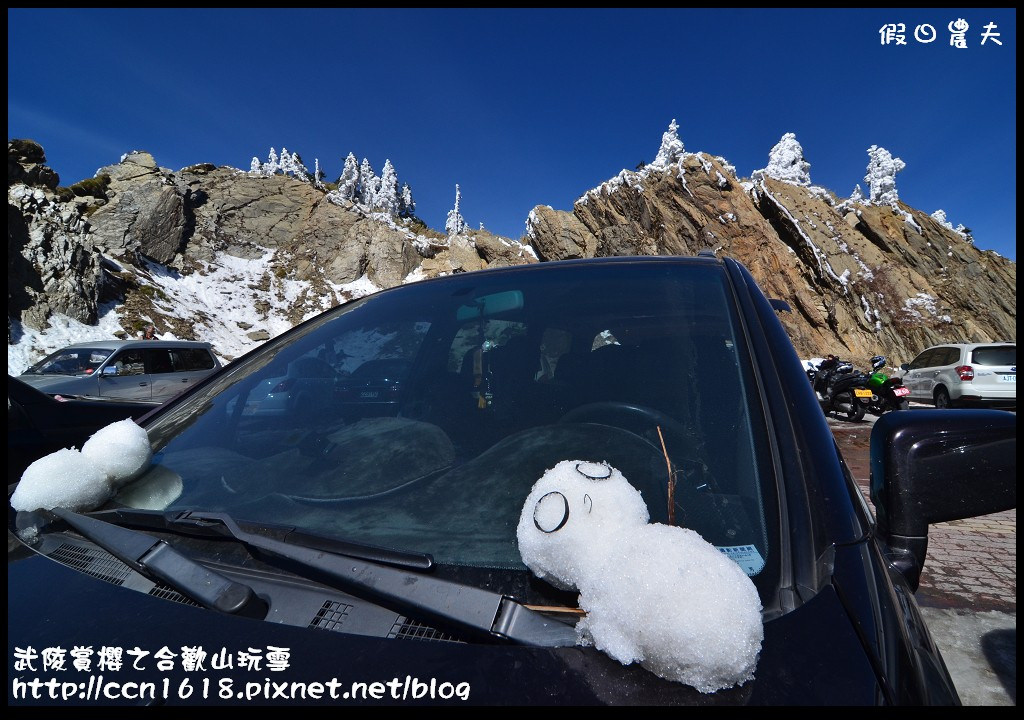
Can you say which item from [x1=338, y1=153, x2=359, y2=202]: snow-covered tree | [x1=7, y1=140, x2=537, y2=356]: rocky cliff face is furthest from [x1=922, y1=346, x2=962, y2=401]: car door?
[x1=338, y1=153, x2=359, y2=202]: snow-covered tree

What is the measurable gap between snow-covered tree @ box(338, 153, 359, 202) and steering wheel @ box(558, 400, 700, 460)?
73.1 metres

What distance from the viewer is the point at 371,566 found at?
0.85m

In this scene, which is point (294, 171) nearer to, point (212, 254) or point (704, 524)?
point (212, 254)

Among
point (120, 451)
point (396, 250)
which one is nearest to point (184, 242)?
point (396, 250)

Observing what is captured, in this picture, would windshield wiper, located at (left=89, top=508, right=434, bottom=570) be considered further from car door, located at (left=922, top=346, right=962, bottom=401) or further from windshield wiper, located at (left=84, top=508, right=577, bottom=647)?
car door, located at (left=922, top=346, right=962, bottom=401)

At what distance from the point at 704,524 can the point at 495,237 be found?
1638 inches

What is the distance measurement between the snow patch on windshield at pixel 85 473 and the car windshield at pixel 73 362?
1081 cm

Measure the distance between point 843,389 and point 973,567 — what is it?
767 cm

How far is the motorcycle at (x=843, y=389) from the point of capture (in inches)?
380

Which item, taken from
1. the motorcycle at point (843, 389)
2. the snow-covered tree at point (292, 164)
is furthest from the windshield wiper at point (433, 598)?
the snow-covered tree at point (292, 164)

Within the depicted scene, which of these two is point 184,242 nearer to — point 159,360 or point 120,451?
point 159,360

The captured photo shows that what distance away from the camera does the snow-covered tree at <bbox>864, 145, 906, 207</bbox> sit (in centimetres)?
4578

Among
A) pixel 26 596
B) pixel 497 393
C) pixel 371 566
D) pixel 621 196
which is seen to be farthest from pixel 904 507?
pixel 621 196

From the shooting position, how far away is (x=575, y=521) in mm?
792
